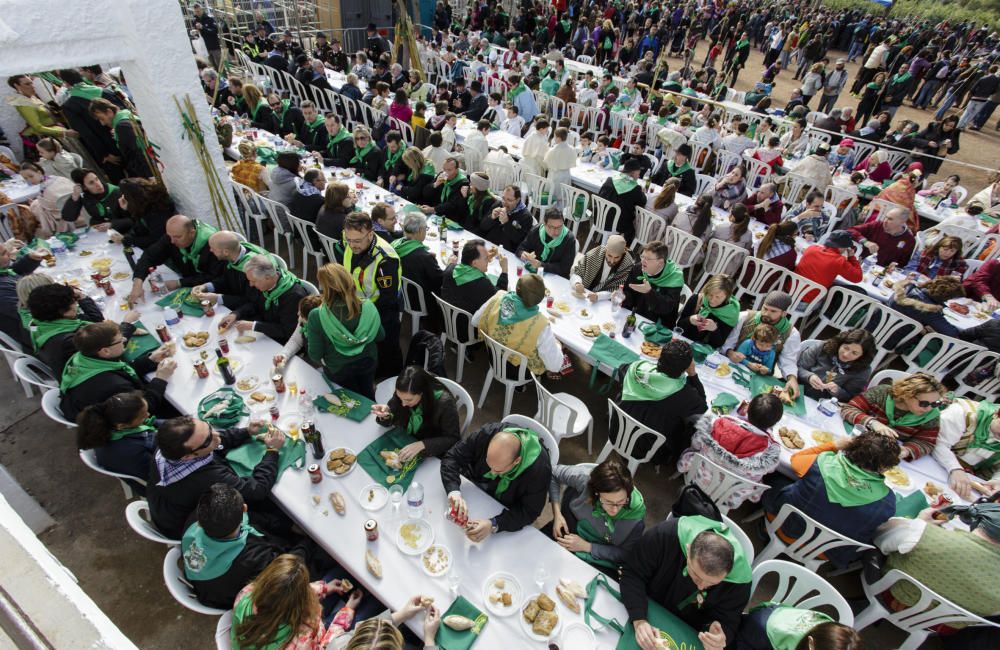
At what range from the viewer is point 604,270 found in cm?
568

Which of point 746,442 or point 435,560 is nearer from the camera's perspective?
point 435,560

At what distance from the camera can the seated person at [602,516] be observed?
303 centimetres

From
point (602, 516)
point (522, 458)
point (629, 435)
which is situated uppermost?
point (522, 458)

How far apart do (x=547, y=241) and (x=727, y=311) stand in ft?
7.03

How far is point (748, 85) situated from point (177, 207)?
20612 millimetres

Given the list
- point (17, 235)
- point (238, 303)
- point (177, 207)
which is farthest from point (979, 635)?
point (17, 235)

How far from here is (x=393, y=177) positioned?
7.54 metres

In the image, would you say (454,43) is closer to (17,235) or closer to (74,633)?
(17,235)

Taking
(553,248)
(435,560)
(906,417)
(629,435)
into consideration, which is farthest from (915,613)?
(553,248)

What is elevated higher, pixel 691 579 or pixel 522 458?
pixel 522 458

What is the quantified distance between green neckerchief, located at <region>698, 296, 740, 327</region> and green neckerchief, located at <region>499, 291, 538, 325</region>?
1.81 m

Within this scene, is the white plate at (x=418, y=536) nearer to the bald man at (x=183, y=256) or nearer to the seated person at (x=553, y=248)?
the seated person at (x=553, y=248)

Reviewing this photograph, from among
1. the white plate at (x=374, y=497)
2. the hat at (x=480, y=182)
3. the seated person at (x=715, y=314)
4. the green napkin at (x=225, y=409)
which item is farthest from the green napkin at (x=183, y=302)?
the seated person at (x=715, y=314)

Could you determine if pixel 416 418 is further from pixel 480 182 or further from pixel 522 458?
pixel 480 182
